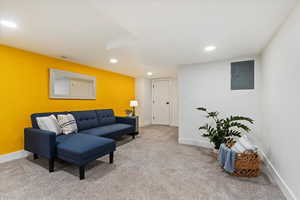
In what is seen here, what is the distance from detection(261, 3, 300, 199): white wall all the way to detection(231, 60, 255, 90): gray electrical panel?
2.19ft

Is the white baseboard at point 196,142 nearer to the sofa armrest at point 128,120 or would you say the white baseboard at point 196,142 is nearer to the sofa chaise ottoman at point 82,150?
the sofa armrest at point 128,120

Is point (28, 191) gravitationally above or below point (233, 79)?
below

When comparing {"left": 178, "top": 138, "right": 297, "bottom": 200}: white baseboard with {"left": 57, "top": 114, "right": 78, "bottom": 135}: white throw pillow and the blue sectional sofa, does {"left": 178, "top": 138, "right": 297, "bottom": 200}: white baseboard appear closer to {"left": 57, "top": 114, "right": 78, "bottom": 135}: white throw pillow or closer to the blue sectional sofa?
the blue sectional sofa

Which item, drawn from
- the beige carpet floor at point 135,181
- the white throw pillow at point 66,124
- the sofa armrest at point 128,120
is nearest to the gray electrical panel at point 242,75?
the beige carpet floor at point 135,181

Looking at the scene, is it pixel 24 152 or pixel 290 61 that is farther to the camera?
pixel 24 152

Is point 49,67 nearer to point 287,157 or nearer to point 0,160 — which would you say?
point 0,160

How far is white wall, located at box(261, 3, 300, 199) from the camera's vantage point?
137cm

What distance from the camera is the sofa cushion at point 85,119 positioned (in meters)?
3.16

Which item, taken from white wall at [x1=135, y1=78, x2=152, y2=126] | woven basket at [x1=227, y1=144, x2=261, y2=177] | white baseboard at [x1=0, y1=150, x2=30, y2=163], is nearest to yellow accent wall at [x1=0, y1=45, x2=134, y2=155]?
white baseboard at [x1=0, y1=150, x2=30, y2=163]

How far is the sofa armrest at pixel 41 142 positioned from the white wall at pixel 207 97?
2.80 m

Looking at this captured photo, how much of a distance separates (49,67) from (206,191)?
3.78 metres

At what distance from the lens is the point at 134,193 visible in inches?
63.4

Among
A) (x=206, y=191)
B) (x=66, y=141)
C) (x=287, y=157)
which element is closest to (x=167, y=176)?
(x=206, y=191)

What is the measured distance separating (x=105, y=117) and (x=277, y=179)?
3.71 metres
